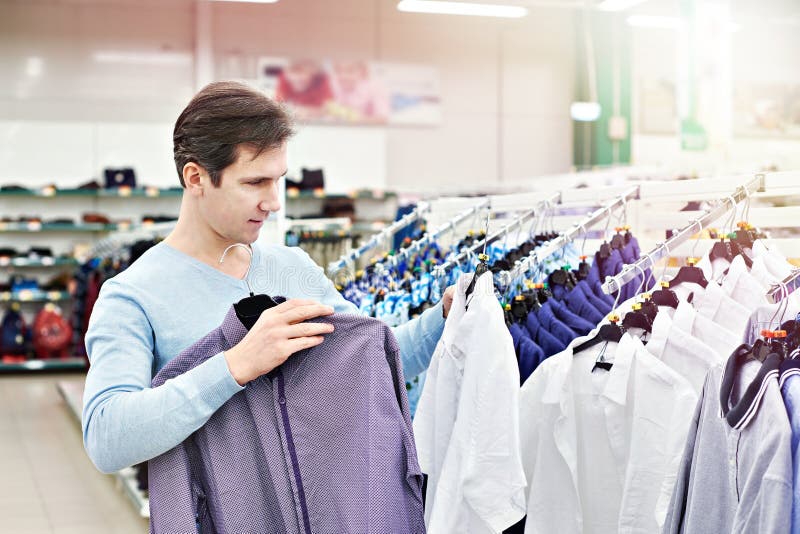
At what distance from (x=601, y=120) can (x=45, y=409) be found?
24.7ft

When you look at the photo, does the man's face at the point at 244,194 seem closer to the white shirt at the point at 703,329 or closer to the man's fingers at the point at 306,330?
the man's fingers at the point at 306,330

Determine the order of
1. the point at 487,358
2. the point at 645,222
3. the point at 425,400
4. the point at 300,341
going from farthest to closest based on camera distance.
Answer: the point at 645,222, the point at 425,400, the point at 487,358, the point at 300,341

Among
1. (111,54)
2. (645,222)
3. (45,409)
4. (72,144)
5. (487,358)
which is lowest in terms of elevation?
(45,409)

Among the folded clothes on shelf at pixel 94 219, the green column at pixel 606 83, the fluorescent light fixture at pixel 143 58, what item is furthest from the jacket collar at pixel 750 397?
the green column at pixel 606 83

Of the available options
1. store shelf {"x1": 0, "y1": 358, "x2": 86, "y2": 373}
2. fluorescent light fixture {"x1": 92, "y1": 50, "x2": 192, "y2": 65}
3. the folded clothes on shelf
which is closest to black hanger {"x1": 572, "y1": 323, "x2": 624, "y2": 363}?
store shelf {"x1": 0, "y1": 358, "x2": 86, "y2": 373}

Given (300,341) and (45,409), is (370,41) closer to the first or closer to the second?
(45,409)

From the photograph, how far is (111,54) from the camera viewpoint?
10914 mm

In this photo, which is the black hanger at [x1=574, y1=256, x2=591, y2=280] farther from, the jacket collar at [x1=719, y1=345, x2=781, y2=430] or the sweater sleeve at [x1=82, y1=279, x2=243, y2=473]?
the sweater sleeve at [x1=82, y1=279, x2=243, y2=473]

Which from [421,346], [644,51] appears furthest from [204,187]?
[644,51]

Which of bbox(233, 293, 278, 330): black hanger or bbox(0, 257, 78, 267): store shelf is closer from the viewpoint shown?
bbox(233, 293, 278, 330): black hanger

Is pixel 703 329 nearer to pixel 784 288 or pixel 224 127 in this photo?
pixel 784 288

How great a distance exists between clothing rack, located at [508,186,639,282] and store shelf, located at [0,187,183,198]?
785 centimetres

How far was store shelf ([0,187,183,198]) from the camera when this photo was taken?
10156 mm

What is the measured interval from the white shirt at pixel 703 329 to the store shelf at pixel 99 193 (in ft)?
28.4
